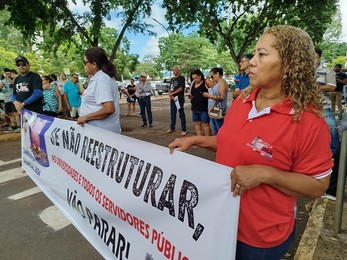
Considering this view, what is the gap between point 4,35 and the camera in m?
42.1

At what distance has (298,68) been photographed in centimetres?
125

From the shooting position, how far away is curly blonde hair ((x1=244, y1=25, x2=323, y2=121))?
4.09 feet

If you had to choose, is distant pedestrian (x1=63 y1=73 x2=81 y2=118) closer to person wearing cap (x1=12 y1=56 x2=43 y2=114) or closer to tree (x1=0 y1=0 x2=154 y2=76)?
tree (x1=0 y1=0 x2=154 y2=76)

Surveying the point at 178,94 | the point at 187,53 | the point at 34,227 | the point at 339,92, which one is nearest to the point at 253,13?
the point at 339,92

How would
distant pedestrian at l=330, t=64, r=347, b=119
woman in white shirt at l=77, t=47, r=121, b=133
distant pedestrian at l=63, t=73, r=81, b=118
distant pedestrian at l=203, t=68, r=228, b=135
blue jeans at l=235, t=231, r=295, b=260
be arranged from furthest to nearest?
distant pedestrian at l=330, t=64, r=347, b=119 → distant pedestrian at l=63, t=73, r=81, b=118 → distant pedestrian at l=203, t=68, r=228, b=135 → woman in white shirt at l=77, t=47, r=121, b=133 → blue jeans at l=235, t=231, r=295, b=260

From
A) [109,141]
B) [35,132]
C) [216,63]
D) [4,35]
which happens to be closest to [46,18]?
[35,132]

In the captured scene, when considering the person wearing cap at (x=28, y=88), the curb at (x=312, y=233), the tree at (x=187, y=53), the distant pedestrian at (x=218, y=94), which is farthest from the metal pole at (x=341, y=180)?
the tree at (x=187, y=53)

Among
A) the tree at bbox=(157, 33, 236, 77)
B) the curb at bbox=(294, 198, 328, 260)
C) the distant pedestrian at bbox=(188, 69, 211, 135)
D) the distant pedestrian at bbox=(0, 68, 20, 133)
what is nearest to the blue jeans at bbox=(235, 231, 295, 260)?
the curb at bbox=(294, 198, 328, 260)

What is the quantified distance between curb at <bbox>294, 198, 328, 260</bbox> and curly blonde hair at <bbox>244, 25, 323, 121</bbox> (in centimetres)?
166

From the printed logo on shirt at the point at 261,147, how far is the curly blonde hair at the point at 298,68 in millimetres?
198

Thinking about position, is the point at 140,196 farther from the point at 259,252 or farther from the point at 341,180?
the point at 341,180

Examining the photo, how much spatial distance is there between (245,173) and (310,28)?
15300 mm

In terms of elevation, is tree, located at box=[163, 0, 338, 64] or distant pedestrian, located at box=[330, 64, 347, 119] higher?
tree, located at box=[163, 0, 338, 64]

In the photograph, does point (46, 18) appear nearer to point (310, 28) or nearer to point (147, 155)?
point (147, 155)
